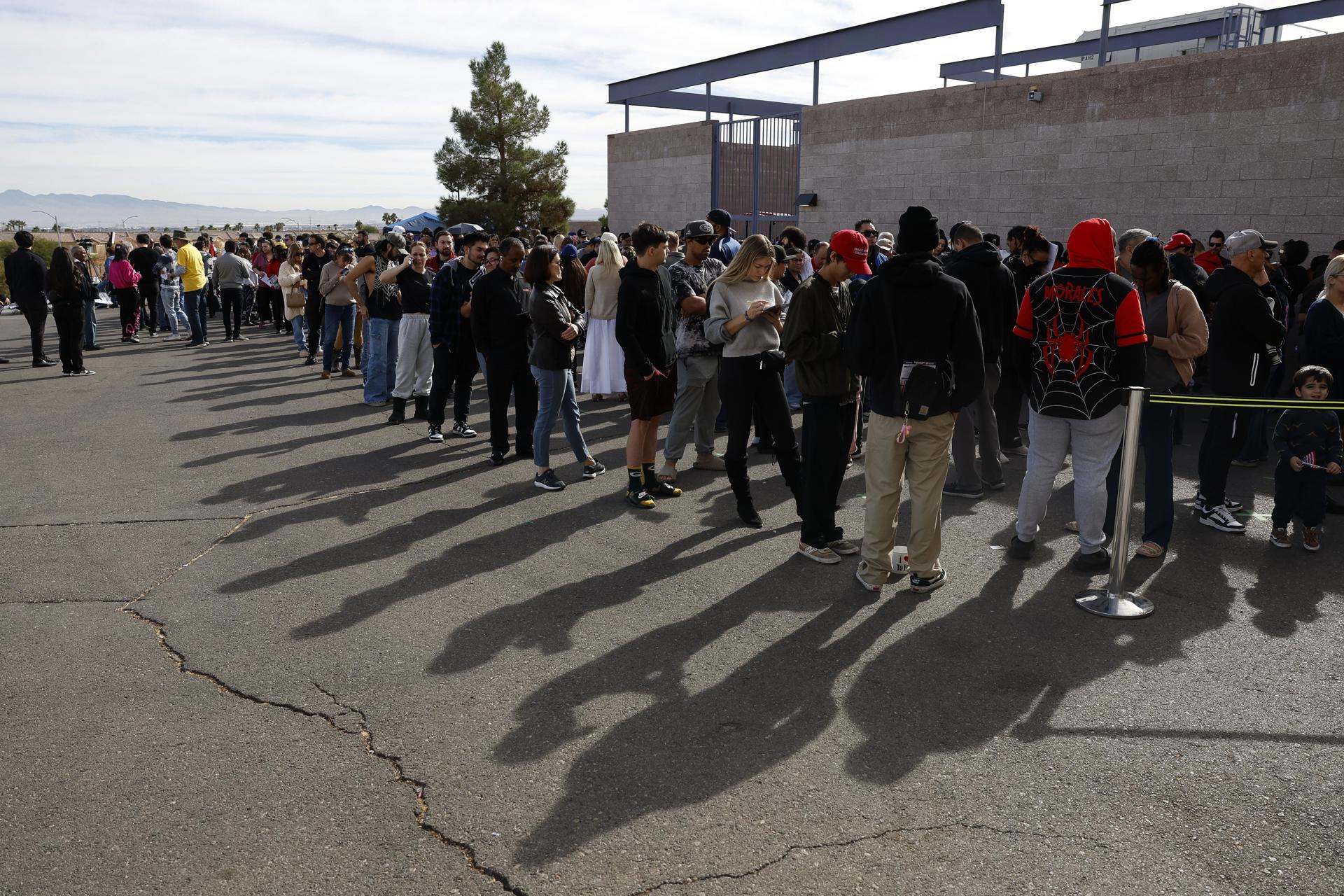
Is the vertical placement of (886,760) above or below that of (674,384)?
below

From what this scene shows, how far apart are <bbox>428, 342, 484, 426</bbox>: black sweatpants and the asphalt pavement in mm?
2236

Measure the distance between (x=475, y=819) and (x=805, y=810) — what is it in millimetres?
1123

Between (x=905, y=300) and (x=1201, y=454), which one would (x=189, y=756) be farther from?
(x=1201, y=454)

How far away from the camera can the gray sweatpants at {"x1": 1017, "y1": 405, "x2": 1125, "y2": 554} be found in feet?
17.1

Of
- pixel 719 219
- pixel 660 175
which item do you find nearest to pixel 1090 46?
pixel 660 175

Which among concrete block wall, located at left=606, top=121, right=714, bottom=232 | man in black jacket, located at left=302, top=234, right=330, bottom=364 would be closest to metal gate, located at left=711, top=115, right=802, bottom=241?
concrete block wall, located at left=606, top=121, right=714, bottom=232

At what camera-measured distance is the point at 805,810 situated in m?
3.25

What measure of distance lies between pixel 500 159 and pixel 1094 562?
46.9 m

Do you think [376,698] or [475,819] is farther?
[376,698]

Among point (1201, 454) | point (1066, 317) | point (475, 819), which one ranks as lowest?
point (475, 819)

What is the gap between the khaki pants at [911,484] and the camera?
4949 mm

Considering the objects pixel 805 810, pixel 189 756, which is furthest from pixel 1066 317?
pixel 189 756

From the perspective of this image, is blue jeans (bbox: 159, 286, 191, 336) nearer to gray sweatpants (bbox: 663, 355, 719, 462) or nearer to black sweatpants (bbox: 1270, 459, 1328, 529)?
gray sweatpants (bbox: 663, 355, 719, 462)

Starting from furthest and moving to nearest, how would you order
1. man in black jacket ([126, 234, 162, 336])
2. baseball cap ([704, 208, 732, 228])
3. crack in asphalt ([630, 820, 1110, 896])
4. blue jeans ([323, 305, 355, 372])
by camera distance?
man in black jacket ([126, 234, 162, 336]) < blue jeans ([323, 305, 355, 372]) < baseball cap ([704, 208, 732, 228]) < crack in asphalt ([630, 820, 1110, 896])
